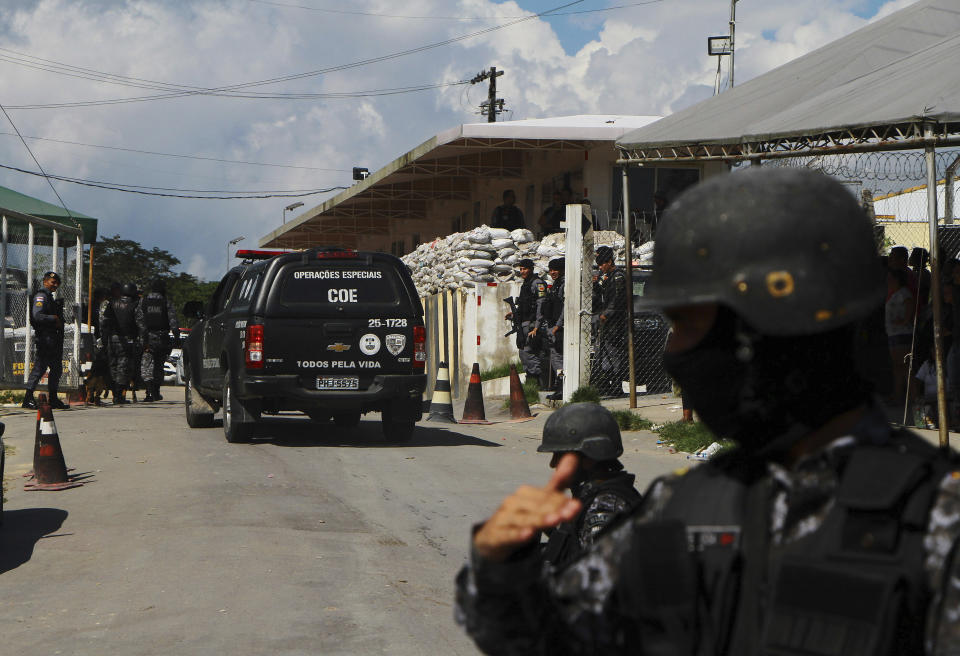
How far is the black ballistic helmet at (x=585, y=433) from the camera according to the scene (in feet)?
12.9

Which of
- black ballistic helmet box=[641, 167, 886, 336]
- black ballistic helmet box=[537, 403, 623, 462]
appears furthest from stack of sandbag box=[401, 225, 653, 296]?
black ballistic helmet box=[641, 167, 886, 336]

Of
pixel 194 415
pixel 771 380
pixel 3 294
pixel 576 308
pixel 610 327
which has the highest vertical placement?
pixel 3 294

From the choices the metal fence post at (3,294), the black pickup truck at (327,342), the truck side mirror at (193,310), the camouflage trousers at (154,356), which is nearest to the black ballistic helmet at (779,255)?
the black pickup truck at (327,342)

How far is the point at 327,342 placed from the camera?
12.2m

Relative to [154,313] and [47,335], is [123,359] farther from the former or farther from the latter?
[47,335]

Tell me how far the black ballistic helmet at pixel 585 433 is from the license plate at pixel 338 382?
26.8 ft

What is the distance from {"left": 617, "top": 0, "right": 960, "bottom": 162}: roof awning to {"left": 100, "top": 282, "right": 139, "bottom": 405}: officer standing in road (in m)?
9.50

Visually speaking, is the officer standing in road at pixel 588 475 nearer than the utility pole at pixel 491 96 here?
Yes

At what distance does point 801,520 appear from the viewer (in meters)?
1.40

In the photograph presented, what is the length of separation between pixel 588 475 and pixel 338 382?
8.57 m

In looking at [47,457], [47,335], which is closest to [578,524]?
[47,457]

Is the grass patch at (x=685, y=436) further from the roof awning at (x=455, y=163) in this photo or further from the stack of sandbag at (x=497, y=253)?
the roof awning at (x=455, y=163)

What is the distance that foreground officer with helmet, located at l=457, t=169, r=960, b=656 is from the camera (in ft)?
4.38

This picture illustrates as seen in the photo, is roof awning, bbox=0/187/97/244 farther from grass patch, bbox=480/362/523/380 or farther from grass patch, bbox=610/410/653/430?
grass patch, bbox=610/410/653/430
